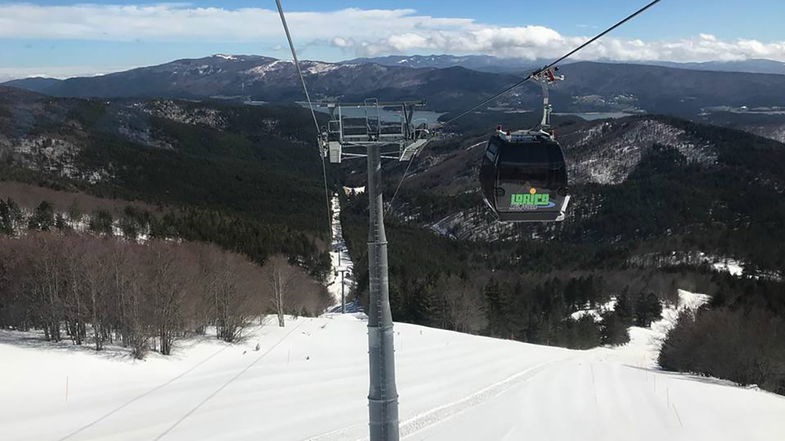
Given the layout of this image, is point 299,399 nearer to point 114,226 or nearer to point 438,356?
point 438,356

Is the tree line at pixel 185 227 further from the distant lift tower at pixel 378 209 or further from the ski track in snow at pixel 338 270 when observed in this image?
the distant lift tower at pixel 378 209

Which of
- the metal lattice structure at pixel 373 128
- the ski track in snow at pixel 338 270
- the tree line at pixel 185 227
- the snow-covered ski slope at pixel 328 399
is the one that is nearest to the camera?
the metal lattice structure at pixel 373 128

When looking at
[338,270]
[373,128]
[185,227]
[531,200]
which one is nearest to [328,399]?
[531,200]

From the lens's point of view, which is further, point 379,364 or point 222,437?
point 222,437

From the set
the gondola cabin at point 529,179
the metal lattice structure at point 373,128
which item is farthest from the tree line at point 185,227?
the gondola cabin at point 529,179

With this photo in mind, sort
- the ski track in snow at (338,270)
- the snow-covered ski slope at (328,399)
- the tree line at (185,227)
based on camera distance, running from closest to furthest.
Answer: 1. the snow-covered ski slope at (328,399)
2. the tree line at (185,227)
3. the ski track in snow at (338,270)

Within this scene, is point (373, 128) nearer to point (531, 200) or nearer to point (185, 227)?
point (531, 200)

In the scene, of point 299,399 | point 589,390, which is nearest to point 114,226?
point 299,399

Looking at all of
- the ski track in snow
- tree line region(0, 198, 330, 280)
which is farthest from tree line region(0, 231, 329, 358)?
tree line region(0, 198, 330, 280)
